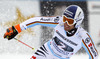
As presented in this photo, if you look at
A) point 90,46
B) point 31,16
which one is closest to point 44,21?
point 90,46

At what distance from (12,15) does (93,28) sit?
2333mm

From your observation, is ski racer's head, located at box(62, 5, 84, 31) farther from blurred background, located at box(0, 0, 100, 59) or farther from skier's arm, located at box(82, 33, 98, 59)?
blurred background, located at box(0, 0, 100, 59)

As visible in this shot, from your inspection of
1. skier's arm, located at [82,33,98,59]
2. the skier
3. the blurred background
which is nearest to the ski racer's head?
the skier

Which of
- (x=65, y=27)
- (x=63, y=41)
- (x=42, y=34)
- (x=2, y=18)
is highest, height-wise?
→ (x=65, y=27)

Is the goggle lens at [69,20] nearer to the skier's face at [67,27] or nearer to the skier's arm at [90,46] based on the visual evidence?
the skier's face at [67,27]

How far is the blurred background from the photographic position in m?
6.09

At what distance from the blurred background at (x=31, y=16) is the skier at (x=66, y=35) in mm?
2984

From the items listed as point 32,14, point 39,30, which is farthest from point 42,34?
point 32,14

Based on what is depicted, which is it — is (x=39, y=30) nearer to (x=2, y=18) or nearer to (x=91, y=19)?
(x=2, y=18)

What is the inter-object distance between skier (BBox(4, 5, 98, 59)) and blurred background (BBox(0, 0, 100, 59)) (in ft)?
9.79

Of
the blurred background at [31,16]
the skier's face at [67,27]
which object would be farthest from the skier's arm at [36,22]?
the blurred background at [31,16]

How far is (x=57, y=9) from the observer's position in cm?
647

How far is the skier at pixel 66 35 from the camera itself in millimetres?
2727

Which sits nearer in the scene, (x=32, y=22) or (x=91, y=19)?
(x=32, y=22)
